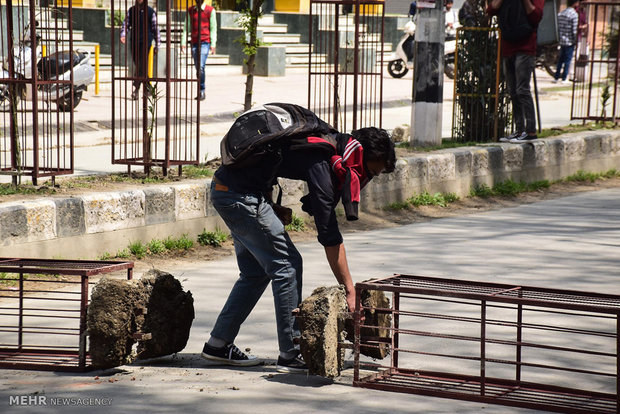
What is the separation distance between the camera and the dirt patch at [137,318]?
4.59 metres

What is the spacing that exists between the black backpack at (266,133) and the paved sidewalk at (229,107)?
4.97 metres

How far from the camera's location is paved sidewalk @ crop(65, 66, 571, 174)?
12.0 m

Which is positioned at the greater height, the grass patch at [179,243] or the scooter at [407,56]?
the scooter at [407,56]

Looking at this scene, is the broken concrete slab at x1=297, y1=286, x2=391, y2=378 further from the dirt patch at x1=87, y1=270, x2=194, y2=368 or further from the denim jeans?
the denim jeans

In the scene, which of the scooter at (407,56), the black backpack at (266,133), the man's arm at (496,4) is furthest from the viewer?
the scooter at (407,56)

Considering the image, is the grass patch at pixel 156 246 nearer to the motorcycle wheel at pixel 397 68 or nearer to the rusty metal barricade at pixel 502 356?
the rusty metal barricade at pixel 502 356

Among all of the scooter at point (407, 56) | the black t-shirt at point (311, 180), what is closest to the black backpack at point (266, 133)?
the black t-shirt at point (311, 180)

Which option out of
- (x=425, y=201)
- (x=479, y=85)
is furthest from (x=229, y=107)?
(x=425, y=201)

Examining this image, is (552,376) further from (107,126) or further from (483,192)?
(107,126)

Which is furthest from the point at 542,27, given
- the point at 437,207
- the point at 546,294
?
the point at 546,294

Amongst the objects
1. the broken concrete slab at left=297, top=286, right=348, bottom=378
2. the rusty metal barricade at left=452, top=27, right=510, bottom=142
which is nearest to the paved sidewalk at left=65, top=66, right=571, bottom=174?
the rusty metal barricade at left=452, top=27, right=510, bottom=142

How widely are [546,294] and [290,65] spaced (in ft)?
65.0

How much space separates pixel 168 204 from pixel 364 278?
187cm

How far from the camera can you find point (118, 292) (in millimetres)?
4625
